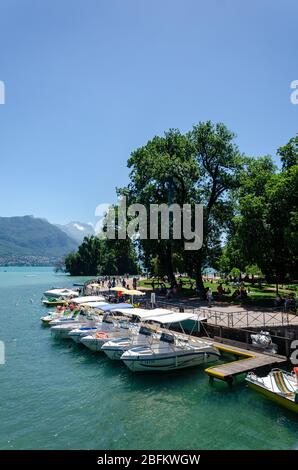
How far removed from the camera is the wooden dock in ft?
63.6

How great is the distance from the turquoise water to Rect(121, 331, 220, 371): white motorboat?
59 cm

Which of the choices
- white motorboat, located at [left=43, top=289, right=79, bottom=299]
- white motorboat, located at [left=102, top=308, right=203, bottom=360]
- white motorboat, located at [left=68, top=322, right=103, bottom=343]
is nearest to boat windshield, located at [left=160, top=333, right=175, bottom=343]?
white motorboat, located at [left=102, top=308, right=203, bottom=360]

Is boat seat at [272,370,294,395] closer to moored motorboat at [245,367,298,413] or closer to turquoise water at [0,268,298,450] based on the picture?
moored motorboat at [245,367,298,413]

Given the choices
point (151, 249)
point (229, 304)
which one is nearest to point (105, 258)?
point (151, 249)

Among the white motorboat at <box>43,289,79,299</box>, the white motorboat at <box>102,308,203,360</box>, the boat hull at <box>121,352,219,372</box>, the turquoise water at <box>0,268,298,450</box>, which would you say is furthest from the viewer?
the white motorboat at <box>43,289,79,299</box>

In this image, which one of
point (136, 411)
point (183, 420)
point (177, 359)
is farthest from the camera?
point (177, 359)

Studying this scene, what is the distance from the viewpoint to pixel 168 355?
2208cm

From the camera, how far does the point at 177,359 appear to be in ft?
73.0

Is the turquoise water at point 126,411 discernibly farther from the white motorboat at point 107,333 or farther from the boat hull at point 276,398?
the white motorboat at point 107,333

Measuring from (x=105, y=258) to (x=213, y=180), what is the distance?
375 feet

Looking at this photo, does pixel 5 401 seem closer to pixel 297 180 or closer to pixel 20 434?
pixel 20 434

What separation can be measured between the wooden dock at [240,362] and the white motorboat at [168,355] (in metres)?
1.29

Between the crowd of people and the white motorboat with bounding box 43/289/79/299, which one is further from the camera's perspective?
the white motorboat with bounding box 43/289/79/299
